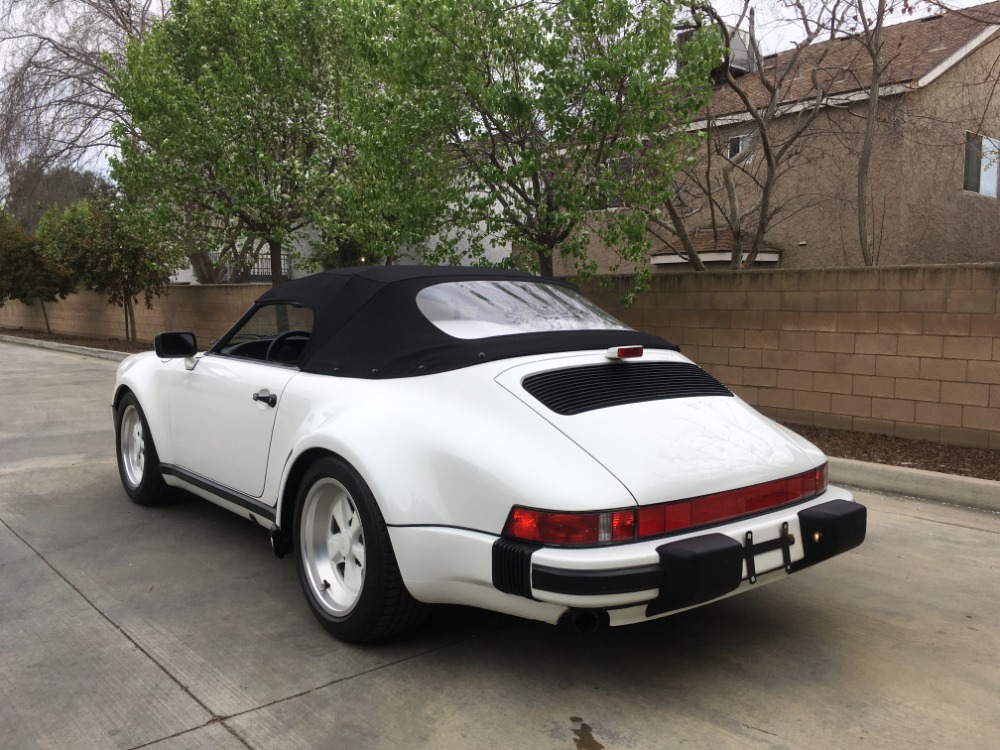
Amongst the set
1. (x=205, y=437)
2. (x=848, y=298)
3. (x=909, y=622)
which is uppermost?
(x=848, y=298)

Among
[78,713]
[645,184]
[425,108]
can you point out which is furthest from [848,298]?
[78,713]

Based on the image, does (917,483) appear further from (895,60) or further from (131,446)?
(895,60)

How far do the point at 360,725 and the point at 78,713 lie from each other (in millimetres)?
989

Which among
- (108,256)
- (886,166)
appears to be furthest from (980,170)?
(108,256)

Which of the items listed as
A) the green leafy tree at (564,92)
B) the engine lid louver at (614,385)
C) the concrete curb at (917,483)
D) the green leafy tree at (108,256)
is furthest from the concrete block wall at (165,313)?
the engine lid louver at (614,385)

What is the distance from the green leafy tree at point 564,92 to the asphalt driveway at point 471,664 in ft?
15.4

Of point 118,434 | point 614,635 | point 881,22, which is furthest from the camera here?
point 881,22

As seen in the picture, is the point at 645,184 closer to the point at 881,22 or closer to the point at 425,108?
the point at 425,108

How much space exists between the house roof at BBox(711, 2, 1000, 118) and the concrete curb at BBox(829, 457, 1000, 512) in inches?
325

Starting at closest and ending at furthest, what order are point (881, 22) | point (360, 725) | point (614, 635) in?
point (360, 725) < point (614, 635) < point (881, 22)

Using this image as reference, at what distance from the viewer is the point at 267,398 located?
396cm

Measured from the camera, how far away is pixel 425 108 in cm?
842

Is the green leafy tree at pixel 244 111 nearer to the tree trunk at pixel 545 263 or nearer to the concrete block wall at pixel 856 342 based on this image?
the tree trunk at pixel 545 263

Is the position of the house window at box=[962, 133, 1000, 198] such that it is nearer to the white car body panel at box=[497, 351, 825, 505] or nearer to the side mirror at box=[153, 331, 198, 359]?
the white car body panel at box=[497, 351, 825, 505]
